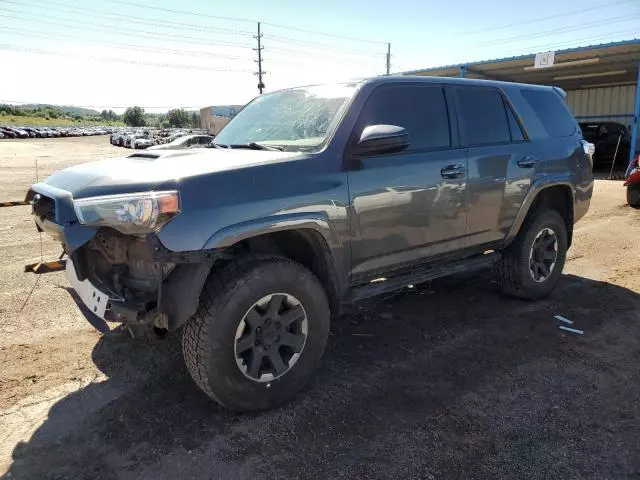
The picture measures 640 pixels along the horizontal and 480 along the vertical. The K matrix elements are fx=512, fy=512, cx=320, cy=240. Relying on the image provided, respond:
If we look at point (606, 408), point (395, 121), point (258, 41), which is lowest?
point (606, 408)

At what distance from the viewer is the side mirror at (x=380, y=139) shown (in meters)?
3.25

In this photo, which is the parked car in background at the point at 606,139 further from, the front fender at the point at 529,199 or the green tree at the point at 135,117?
the green tree at the point at 135,117

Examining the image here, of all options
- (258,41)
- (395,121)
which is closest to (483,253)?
(395,121)

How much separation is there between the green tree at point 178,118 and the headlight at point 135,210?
496ft

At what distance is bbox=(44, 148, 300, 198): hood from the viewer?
8.91 feet

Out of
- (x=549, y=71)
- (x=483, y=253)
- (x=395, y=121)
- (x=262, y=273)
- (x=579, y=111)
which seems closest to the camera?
(x=262, y=273)

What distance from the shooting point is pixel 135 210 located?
2.59 metres

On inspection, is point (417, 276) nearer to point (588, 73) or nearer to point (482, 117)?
point (482, 117)

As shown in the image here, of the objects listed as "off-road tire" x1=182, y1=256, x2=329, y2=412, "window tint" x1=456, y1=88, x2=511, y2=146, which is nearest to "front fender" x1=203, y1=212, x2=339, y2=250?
"off-road tire" x1=182, y1=256, x2=329, y2=412

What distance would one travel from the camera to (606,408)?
3152 mm

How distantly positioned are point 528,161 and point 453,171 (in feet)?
3.67

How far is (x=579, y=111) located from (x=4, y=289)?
104 feet

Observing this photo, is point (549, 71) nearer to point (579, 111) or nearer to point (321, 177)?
point (579, 111)

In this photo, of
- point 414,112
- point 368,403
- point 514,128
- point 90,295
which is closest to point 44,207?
point 90,295
